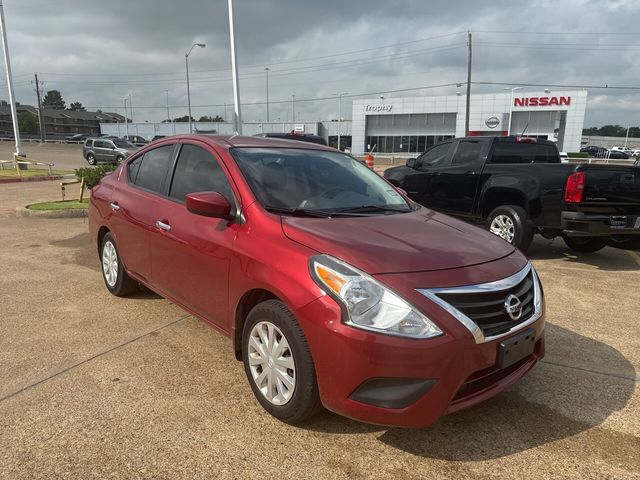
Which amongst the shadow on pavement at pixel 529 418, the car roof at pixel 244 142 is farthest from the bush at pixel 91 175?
the shadow on pavement at pixel 529 418

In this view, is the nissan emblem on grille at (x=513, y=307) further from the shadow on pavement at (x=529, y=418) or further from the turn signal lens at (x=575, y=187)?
the turn signal lens at (x=575, y=187)

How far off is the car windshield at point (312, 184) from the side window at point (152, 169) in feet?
2.99

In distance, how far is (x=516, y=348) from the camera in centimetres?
258

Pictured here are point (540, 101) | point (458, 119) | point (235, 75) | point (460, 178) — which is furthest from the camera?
point (458, 119)

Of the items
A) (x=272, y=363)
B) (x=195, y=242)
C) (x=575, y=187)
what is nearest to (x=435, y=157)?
(x=575, y=187)

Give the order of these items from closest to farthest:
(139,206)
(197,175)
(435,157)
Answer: (197,175), (139,206), (435,157)

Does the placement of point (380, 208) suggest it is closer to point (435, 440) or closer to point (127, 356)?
point (435, 440)

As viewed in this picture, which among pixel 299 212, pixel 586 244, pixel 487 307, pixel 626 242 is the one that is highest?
pixel 299 212

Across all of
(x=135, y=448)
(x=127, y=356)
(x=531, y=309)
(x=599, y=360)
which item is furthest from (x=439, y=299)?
(x=127, y=356)

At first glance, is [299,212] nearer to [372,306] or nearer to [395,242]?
[395,242]

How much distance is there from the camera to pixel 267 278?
2.70m

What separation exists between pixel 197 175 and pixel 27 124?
4664 inches

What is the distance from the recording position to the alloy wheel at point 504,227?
22.5ft

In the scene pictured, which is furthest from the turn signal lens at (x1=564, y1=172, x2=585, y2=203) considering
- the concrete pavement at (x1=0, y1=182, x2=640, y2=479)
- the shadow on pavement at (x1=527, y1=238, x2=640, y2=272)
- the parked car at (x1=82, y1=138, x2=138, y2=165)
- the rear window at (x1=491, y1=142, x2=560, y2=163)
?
the parked car at (x1=82, y1=138, x2=138, y2=165)
